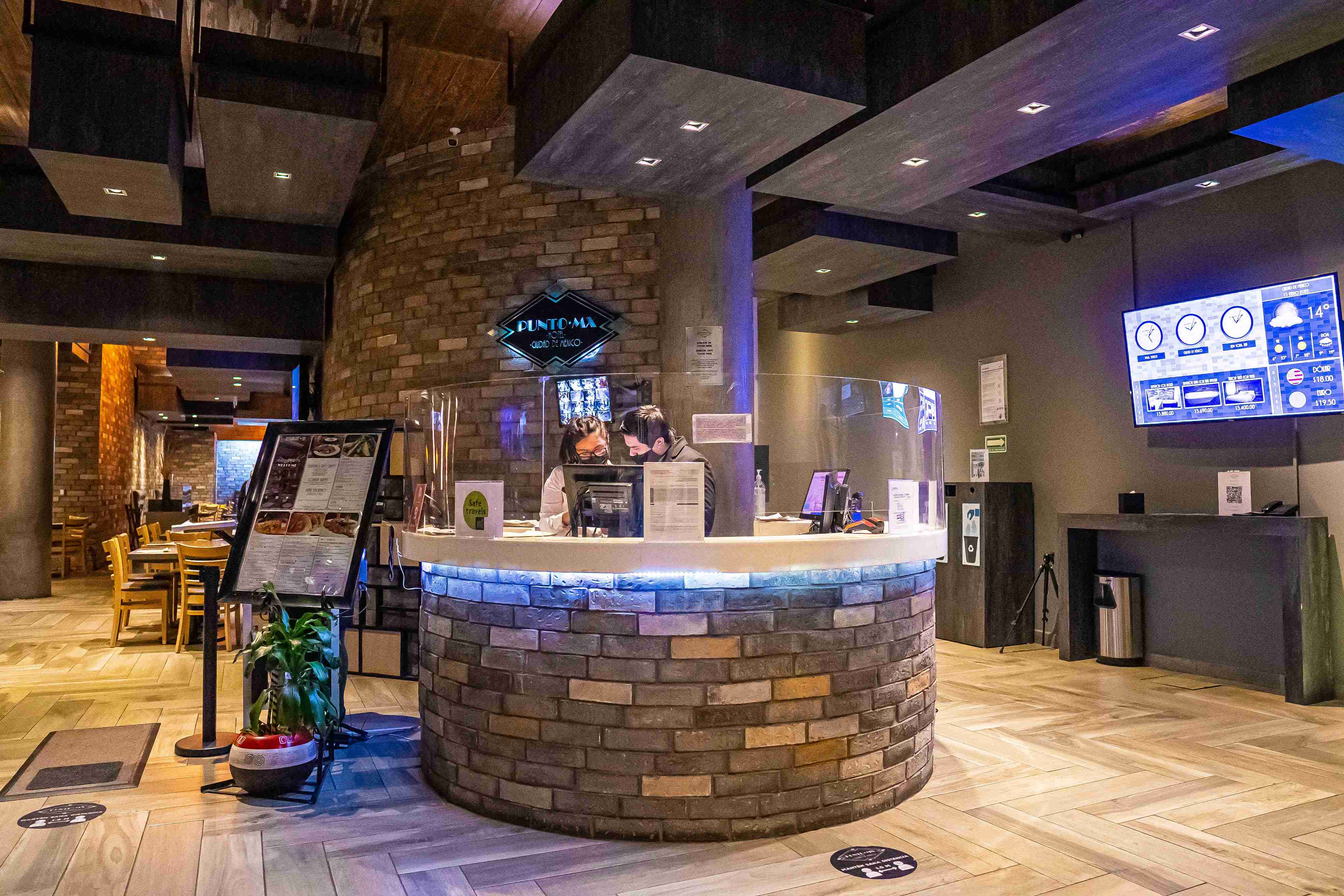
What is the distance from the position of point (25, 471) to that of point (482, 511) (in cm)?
888

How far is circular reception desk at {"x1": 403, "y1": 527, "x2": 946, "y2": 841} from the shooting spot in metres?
3.06

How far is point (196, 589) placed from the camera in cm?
671

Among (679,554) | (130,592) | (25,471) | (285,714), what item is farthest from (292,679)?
(25,471)

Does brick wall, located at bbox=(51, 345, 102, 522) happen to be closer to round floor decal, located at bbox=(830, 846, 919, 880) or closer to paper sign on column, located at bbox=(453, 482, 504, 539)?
paper sign on column, located at bbox=(453, 482, 504, 539)

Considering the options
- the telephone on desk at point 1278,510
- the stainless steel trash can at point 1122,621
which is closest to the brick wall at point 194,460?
the stainless steel trash can at point 1122,621

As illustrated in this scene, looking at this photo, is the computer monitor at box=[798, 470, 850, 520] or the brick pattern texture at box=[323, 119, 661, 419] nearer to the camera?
the computer monitor at box=[798, 470, 850, 520]

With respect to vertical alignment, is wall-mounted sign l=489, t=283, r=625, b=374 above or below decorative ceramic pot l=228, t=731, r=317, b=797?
above

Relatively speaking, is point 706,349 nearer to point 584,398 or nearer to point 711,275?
point 711,275

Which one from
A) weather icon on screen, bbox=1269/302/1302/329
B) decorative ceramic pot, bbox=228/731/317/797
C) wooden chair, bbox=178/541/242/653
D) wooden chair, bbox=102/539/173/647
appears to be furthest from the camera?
wooden chair, bbox=102/539/173/647

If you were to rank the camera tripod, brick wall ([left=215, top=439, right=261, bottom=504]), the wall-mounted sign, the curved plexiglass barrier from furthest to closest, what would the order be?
1. brick wall ([left=215, top=439, right=261, bottom=504])
2. the camera tripod
3. the wall-mounted sign
4. the curved plexiglass barrier

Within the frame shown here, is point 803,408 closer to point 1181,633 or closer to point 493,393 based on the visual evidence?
point 493,393

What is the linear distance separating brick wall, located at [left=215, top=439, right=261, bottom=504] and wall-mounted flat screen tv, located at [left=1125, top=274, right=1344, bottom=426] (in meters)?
21.5

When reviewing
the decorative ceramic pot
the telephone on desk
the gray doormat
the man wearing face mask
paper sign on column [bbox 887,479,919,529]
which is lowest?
the gray doormat

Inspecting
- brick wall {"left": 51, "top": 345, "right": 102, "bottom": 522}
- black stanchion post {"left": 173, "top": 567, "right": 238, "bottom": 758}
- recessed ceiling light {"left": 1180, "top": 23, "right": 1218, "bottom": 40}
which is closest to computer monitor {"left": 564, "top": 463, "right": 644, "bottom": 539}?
black stanchion post {"left": 173, "top": 567, "right": 238, "bottom": 758}
